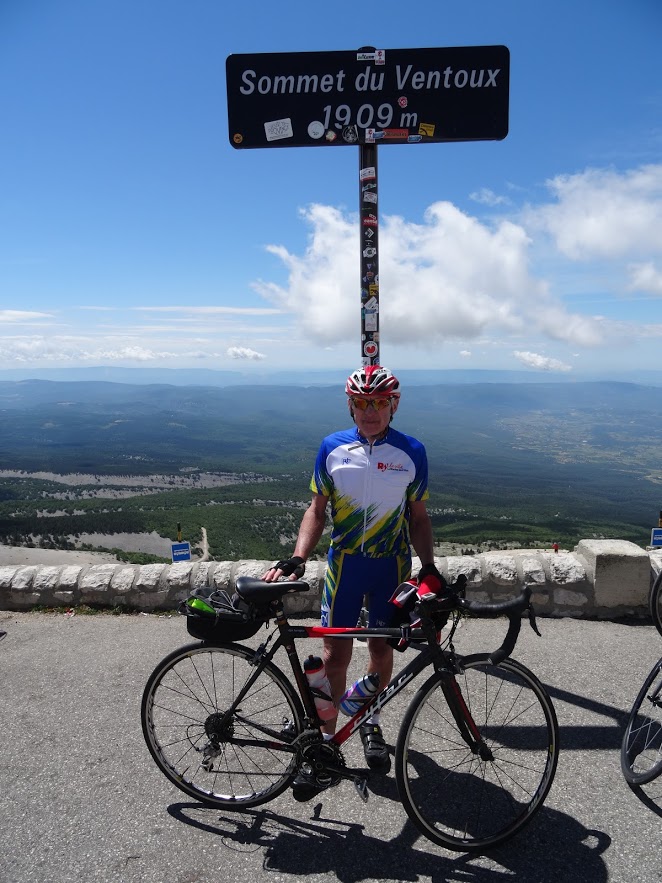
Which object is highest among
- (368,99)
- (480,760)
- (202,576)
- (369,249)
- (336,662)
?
(368,99)

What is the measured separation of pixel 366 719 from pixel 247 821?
0.89 meters

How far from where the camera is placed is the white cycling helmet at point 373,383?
295 cm

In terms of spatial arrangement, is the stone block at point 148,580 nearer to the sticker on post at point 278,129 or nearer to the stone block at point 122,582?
the stone block at point 122,582

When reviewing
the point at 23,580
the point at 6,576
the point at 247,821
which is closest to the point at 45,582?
the point at 23,580

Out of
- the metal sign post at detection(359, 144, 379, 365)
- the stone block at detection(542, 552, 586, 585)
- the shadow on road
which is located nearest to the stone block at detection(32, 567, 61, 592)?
the shadow on road

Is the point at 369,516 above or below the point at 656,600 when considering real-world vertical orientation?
above

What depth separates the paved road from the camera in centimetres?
254

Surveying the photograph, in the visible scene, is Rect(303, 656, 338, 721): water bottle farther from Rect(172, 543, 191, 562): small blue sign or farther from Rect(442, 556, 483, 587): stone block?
Rect(172, 543, 191, 562): small blue sign

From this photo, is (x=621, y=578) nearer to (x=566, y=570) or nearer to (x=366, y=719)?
(x=566, y=570)

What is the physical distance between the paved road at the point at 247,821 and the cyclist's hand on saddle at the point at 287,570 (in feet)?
4.38

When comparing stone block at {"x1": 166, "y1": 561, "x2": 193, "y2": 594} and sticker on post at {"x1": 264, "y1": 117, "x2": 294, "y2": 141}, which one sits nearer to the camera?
sticker on post at {"x1": 264, "y1": 117, "x2": 294, "y2": 141}

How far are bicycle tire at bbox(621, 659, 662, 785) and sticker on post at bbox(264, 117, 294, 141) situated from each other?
A: 456 centimetres

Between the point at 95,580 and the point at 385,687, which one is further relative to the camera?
the point at 95,580

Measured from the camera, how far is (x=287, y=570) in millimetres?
2828
